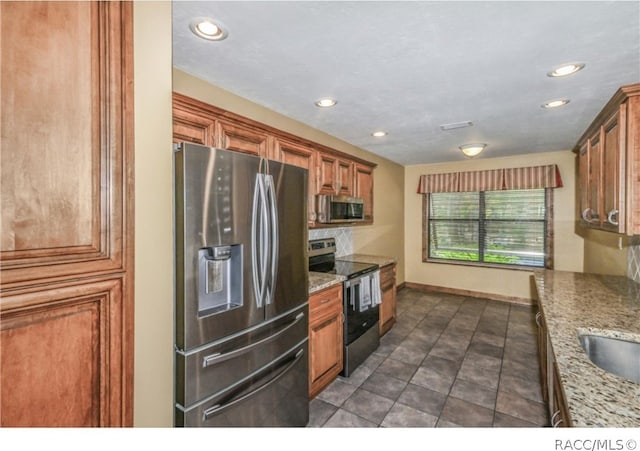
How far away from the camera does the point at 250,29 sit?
5.00 ft

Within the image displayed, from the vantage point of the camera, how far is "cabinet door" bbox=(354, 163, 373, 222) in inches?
146

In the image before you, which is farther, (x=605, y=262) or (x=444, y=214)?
(x=444, y=214)

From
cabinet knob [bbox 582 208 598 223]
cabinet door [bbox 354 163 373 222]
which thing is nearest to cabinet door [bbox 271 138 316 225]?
cabinet door [bbox 354 163 373 222]

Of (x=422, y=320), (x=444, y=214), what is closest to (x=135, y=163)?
(x=422, y=320)

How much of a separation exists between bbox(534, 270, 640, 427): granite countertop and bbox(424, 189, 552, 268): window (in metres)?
2.27

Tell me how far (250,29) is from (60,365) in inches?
63.7

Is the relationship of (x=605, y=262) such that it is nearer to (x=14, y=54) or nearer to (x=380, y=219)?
(x=380, y=219)

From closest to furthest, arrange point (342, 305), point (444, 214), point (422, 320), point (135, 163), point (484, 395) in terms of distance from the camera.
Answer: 1. point (135, 163)
2. point (484, 395)
3. point (342, 305)
4. point (422, 320)
5. point (444, 214)

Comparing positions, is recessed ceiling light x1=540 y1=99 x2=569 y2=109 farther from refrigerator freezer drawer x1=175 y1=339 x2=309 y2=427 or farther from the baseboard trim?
the baseboard trim

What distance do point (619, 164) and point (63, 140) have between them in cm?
253

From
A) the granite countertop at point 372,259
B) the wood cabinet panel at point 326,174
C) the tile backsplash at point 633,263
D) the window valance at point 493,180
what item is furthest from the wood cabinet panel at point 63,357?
the window valance at point 493,180

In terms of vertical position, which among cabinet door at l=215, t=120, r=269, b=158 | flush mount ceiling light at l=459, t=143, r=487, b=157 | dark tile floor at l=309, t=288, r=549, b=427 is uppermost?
flush mount ceiling light at l=459, t=143, r=487, b=157

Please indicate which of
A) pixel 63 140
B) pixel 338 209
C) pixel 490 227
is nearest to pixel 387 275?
pixel 338 209

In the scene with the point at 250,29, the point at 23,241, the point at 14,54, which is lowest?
the point at 23,241
